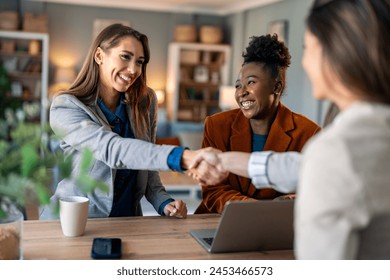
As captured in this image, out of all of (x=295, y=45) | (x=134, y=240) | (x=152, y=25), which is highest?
(x=152, y=25)

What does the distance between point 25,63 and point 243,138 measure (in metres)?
7.46

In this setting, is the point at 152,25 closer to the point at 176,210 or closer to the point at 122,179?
the point at 122,179

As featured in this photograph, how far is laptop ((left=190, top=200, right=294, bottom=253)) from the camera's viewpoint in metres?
1.37

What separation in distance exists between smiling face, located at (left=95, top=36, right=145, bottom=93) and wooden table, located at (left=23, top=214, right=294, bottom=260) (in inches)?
20.6

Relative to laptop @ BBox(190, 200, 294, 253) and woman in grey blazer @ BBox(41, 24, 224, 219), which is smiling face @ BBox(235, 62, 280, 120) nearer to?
woman in grey blazer @ BBox(41, 24, 224, 219)

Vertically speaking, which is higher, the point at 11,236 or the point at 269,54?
the point at 269,54

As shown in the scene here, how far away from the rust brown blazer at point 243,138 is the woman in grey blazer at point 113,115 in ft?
0.72

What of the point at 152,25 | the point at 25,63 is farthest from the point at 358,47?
the point at 152,25

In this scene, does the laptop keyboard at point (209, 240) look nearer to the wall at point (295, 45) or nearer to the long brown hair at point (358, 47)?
the long brown hair at point (358, 47)

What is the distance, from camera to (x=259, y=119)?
220 cm

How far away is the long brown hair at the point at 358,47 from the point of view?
0.98m

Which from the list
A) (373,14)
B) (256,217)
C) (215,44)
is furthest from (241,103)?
(215,44)

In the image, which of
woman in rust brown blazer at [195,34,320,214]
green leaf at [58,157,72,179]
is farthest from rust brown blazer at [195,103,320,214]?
green leaf at [58,157,72,179]
